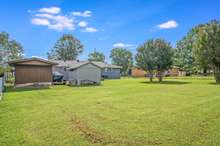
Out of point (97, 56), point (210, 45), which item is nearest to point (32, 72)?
point (210, 45)

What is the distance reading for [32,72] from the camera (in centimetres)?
2305

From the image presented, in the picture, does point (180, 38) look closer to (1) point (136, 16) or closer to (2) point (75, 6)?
(1) point (136, 16)

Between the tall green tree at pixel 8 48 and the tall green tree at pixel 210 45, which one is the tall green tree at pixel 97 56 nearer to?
the tall green tree at pixel 8 48

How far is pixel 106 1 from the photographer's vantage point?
17766 mm

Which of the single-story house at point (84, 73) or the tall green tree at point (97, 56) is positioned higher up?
the tall green tree at point (97, 56)

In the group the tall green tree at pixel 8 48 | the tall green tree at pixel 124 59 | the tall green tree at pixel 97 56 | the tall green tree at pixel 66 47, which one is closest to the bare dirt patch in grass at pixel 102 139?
the tall green tree at pixel 8 48

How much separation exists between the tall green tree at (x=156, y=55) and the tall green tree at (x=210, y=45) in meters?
4.35

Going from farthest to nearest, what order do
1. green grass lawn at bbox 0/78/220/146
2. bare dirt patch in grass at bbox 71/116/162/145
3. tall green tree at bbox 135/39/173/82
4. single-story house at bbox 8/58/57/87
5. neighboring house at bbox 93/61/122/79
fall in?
neighboring house at bbox 93/61/122/79
tall green tree at bbox 135/39/173/82
single-story house at bbox 8/58/57/87
green grass lawn at bbox 0/78/220/146
bare dirt patch in grass at bbox 71/116/162/145

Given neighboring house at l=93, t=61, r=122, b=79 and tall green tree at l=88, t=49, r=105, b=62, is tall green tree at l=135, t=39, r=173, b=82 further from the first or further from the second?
tall green tree at l=88, t=49, r=105, b=62

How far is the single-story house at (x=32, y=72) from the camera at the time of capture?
22375mm

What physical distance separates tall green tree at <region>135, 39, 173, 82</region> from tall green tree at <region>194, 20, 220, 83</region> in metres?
4.35

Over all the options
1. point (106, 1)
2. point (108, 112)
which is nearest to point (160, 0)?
point (106, 1)

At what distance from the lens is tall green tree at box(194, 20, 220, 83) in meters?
27.6

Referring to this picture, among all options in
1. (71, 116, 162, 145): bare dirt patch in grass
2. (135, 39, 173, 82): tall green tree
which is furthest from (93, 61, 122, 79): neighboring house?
(71, 116, 162, 145): bare dirt patch in grass
